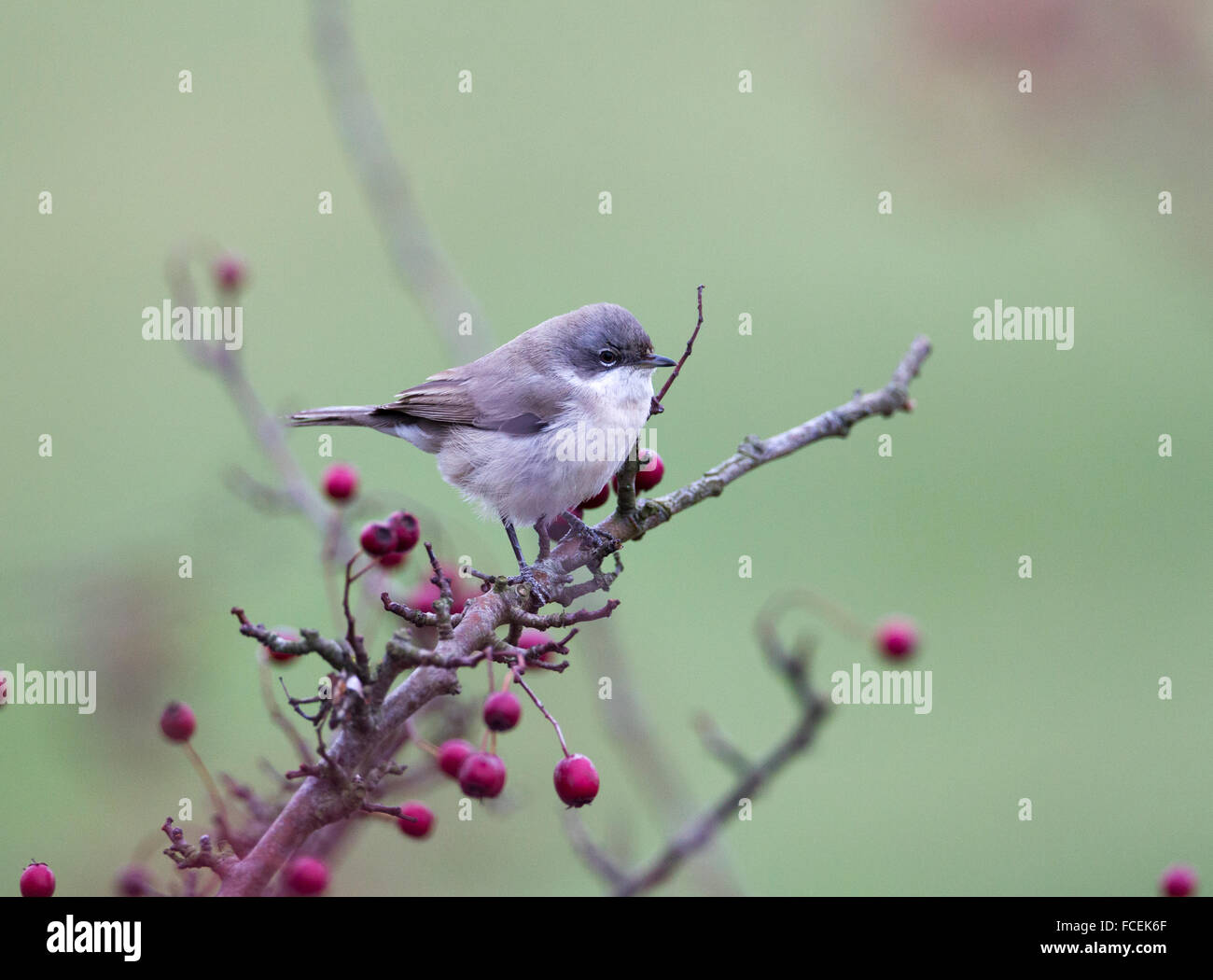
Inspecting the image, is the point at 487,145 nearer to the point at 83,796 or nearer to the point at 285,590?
the point at 285,590

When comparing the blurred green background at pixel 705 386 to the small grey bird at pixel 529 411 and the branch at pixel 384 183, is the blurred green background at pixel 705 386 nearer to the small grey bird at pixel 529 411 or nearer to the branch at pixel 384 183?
the small grey bird at pixel 529 411

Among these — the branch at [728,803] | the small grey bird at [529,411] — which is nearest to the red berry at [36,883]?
the branch at [728,803]

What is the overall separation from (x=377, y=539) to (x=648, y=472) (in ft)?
3.82

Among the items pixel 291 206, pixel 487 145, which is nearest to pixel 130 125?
pixel 291 206

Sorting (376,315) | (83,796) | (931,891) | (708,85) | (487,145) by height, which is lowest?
(931,891)

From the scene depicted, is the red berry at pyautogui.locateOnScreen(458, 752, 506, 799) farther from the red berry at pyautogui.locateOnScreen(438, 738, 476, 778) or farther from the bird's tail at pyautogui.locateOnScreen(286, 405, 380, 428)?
the bird's tail at pyautogui.locateOnScreen(286, 405, 380, 428)

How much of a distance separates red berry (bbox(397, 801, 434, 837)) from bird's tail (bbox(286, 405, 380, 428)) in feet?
5.81

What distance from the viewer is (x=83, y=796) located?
621cm

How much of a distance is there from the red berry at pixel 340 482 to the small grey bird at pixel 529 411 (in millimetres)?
1032

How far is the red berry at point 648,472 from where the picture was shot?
3059mm

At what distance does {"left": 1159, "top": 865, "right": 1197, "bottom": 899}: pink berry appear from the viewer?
270 centimetres

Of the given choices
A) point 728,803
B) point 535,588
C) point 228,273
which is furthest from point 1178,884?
point 228,273

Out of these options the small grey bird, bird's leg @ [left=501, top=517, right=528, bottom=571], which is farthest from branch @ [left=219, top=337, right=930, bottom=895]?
the small grey bird

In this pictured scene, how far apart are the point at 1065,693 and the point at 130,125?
37.4ft
